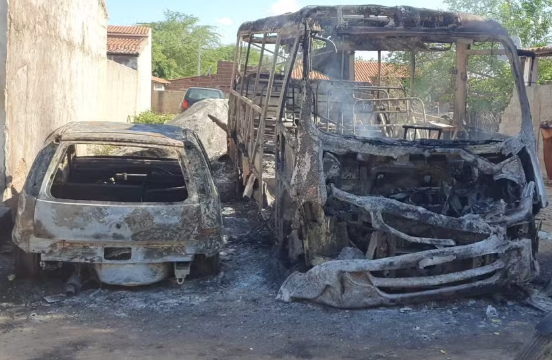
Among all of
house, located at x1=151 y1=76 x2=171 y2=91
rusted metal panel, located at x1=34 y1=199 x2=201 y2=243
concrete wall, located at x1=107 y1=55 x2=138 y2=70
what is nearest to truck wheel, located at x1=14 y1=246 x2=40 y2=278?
rusted metal panel, located at x1=34 y1=199 x2=201 y2=243

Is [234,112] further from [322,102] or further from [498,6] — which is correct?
[498,6]

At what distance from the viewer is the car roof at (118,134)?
5.15m

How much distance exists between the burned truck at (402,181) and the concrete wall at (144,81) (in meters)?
18.2

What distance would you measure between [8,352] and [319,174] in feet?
8.29

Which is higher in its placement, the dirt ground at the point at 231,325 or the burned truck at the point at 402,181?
the burned truck at the point at 402,181

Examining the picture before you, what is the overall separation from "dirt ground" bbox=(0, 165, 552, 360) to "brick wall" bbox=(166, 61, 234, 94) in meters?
23.2

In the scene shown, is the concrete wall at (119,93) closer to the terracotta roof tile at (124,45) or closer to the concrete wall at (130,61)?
the concrete wall at (130,61)

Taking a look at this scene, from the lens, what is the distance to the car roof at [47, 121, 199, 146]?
16.9 feet

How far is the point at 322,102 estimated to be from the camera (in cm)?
703

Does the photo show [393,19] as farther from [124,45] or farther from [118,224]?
[124,45]

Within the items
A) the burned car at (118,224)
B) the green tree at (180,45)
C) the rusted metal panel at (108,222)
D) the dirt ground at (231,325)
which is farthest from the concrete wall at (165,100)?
the rusted metal panel at (108,222)

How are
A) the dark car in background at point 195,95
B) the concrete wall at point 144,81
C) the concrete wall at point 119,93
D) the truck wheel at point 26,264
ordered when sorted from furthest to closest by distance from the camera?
the concrete wall at point 144,81 → the dark car in background at point 195,95 → the concrete wall at point 119,93 → the truck wheel at point 26,264

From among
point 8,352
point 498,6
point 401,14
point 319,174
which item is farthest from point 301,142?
point 498,6

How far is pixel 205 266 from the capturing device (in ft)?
17.7
